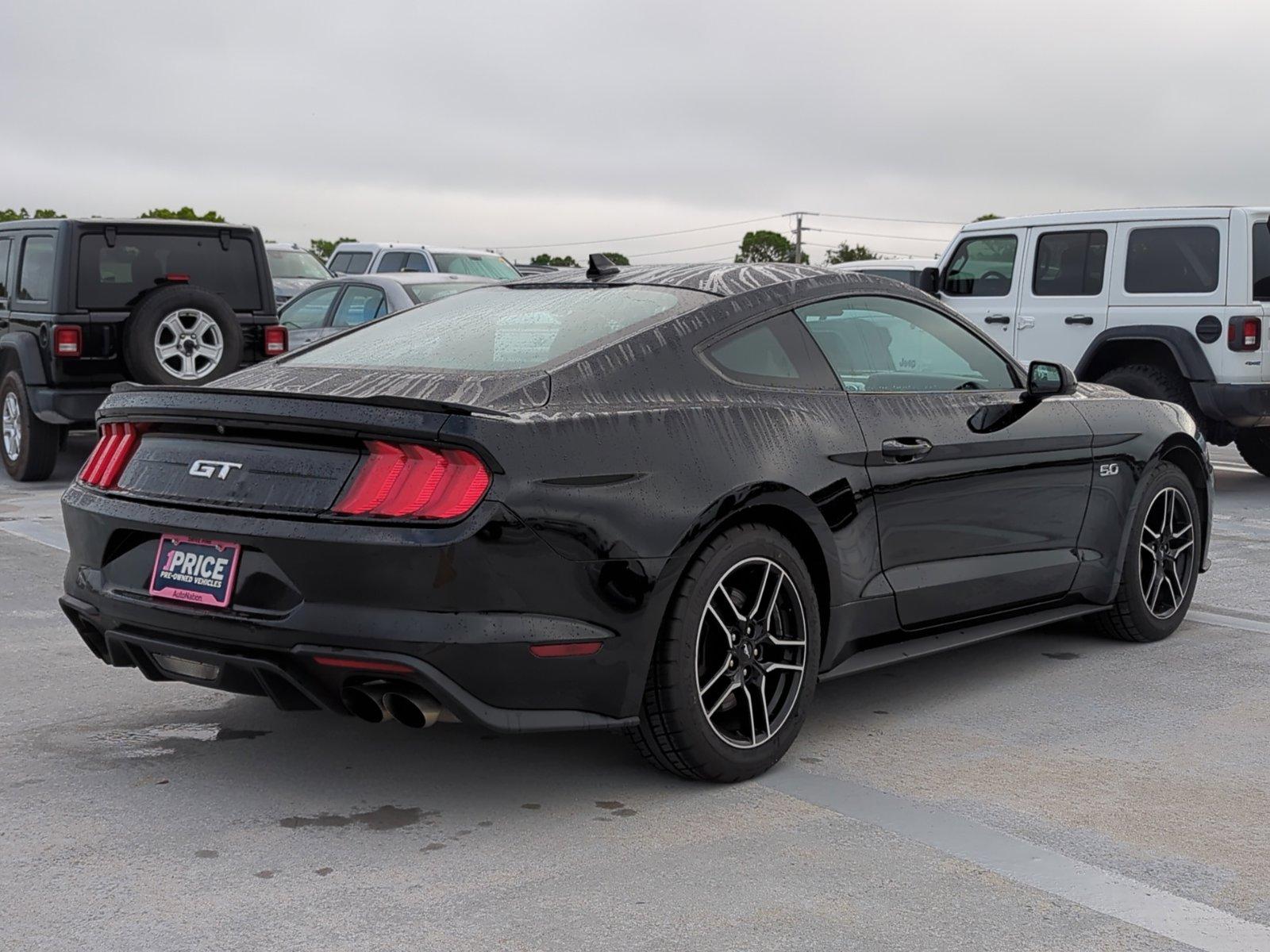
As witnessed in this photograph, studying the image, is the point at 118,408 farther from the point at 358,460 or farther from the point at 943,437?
the point at 943,437

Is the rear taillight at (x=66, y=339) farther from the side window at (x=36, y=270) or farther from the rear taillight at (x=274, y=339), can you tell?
the rear taillight at (x=274, y=339)

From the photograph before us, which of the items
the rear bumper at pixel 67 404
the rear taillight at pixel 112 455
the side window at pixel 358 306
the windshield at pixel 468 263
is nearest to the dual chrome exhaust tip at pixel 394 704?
the rear taillight at pixel 112 455

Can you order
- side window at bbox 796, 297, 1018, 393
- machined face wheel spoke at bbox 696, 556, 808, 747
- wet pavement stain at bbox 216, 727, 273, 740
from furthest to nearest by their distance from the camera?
side window at bbox 796, 297, 1018, 393 < wet pavement stain at bbox 216, 727, 273, 740 < machined face wheel spoke at bbox 696, 556, 808, 747

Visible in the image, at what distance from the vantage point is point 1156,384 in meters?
11.7

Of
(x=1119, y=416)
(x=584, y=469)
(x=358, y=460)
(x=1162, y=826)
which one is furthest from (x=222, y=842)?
(x=1119, y=416)

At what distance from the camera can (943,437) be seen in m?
5.27

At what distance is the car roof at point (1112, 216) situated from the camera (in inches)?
449

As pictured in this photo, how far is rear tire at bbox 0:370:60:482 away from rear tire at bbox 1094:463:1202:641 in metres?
8.17

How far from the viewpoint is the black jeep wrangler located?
433 inches

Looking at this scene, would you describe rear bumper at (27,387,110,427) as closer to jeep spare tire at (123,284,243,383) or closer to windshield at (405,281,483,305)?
jeep spare tire at (123,284,243,383)

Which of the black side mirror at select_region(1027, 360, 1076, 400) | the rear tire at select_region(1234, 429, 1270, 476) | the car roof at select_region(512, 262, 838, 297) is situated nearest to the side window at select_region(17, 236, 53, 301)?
the car roof at select_region(512, 262, 838, 297)

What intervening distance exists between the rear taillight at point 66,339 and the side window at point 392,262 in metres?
11.2

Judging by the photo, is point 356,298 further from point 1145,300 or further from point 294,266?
point 294,266

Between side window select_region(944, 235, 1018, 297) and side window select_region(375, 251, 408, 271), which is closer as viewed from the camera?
side window select_region(944, 235, 1018, 297)
